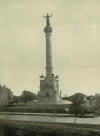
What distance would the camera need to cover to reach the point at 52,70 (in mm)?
76750

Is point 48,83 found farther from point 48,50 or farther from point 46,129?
point 46,129

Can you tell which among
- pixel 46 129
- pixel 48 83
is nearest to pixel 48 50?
pixel 48 83

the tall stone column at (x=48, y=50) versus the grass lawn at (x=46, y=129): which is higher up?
the tall stone column at (x=48, y=50)

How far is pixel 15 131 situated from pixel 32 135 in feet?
7.29

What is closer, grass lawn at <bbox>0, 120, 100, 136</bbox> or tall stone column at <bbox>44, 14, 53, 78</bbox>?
grass lawn at <bbox>0, 120, 100, 136</bbox>

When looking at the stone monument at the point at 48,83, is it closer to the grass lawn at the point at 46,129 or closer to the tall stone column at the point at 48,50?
the tall stone column at the point at 48,50

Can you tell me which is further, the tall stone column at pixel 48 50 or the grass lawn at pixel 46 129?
the tall stone column at pixel 48 50

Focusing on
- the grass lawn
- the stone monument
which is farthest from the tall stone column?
the grass lawn

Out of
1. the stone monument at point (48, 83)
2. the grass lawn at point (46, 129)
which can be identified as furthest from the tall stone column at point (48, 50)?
the grass lawn at point (46, 129)

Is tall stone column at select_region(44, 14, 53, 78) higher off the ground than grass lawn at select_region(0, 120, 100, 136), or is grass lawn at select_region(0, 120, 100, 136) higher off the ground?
tall stone column at select_region(44, 14, 53, 78)

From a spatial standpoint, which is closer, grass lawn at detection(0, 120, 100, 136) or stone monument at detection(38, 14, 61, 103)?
grass lawn at detection(0, 120, 100, 136)

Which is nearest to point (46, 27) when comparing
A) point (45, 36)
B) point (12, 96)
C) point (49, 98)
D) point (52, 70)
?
point (45, 36)

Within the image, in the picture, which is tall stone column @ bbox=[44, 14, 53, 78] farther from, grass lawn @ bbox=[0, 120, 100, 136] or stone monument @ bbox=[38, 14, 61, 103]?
grass lawn @ bbox=[0, 120, 100, 136]

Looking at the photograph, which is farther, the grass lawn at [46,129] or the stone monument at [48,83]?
the stone monument at [48,83]
